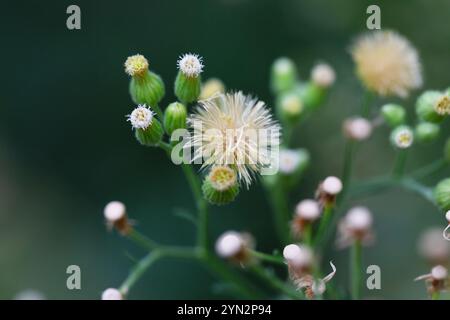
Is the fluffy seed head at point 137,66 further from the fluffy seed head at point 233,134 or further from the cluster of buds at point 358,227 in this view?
the cluster of buds at point 358,227

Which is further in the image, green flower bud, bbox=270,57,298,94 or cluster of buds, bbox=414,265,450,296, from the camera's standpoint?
green flower bud, bbox=270,57,298,94

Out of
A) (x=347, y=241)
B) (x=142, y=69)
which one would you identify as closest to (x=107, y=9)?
(x=142, y=69)

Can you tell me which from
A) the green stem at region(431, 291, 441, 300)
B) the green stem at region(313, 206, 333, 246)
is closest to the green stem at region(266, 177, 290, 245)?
the green stem at region(313, 206, 333, 246)

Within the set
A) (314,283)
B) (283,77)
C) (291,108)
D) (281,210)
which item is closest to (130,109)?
(283,77)

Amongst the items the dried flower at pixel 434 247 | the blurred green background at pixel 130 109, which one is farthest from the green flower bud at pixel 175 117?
the dried flower at pixel 434 247

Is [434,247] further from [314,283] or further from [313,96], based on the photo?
[314,283]

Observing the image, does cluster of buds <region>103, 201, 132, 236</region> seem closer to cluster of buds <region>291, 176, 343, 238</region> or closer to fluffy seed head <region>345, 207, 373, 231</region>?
cluster of buds <region>291, 176, 343, 238</region>
